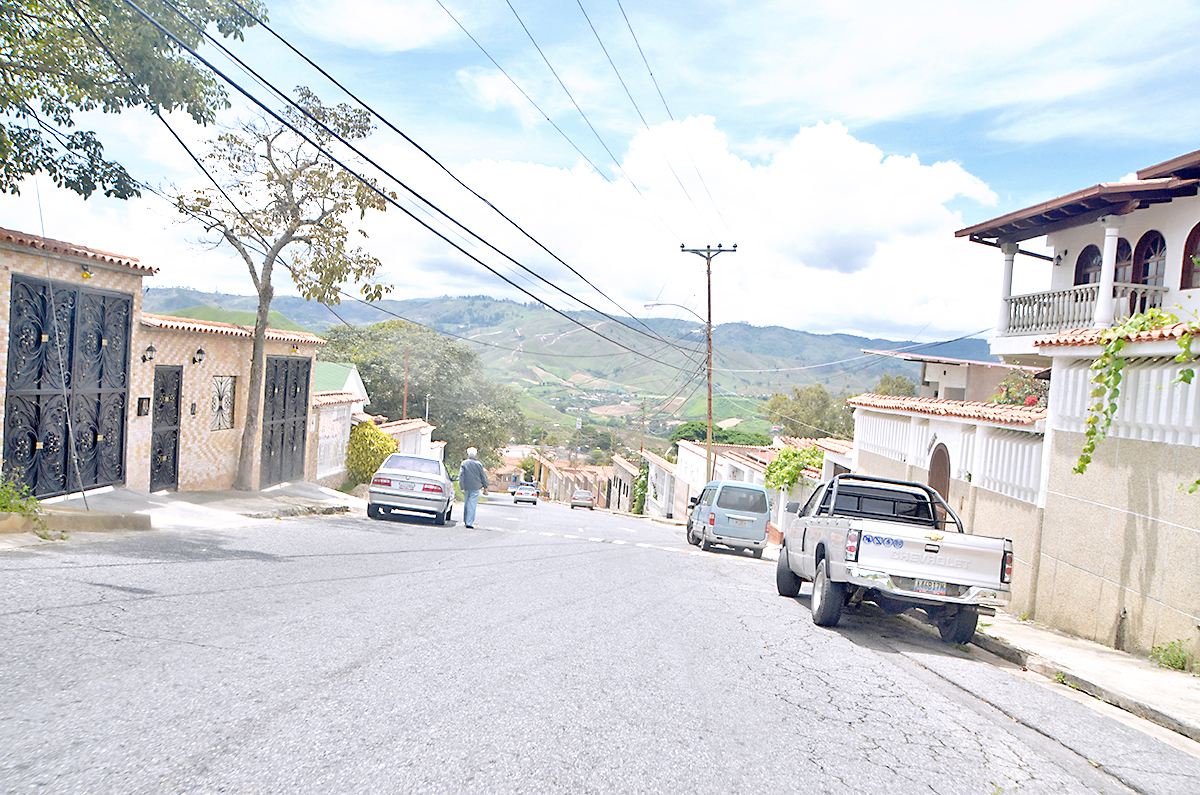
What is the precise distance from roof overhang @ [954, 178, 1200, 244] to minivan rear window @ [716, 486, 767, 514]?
A: 29.4 ft

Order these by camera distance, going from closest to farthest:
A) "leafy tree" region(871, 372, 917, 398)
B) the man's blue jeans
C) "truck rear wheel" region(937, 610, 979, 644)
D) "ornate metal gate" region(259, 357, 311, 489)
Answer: "truck rear wheel" region(937, 610, 979, 644)
the man's blue jeans
"ornate metal gate" region(259, 357, 311, 489)
"leafy tree" region(871, 372, 917, 398)

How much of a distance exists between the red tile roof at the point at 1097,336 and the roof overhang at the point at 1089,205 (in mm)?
7621

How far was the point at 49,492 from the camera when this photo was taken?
14.2 metres

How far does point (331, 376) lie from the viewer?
39.9 meters

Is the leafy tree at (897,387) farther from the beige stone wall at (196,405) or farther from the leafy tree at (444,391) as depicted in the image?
the beige stone wall at (196,405)

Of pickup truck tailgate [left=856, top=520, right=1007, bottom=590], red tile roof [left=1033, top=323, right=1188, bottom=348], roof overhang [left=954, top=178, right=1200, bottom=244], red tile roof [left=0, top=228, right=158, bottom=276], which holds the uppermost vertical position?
roof overhang [left=954, top=178, right=1200, bottom=244]

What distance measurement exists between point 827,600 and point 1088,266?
15.6 m

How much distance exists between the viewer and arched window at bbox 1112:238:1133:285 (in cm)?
1936

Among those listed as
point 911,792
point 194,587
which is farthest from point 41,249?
point 911,792

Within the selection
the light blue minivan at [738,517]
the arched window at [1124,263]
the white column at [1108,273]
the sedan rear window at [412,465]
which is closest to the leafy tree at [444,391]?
the light blue minivan at [738,517]

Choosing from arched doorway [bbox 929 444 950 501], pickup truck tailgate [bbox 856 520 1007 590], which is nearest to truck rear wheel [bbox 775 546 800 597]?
pickup truck tailgate [bbox 856 520 1007 590]

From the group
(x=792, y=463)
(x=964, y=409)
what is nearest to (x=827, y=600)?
(x=964, y=409)

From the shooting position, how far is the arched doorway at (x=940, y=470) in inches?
707

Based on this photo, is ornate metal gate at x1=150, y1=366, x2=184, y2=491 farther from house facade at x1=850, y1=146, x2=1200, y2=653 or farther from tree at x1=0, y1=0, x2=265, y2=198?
house facade at x1=850, y1=146, x2=1200, y2=653
